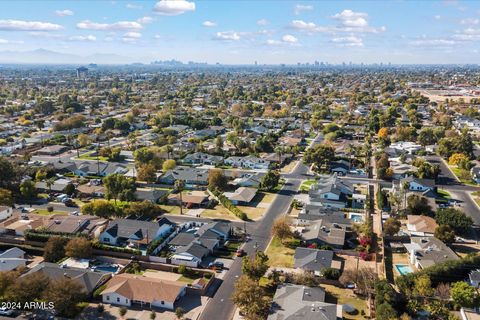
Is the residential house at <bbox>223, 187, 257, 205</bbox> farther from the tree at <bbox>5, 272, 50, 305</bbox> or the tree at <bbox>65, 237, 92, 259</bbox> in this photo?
the tree at <bbox>5, 272, 50, 305</bbox>

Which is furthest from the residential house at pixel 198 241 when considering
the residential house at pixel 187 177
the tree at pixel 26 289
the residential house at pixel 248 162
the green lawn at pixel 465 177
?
the green lawn at pixel 465 177

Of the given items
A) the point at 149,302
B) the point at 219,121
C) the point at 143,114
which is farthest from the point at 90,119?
the point at 149,302

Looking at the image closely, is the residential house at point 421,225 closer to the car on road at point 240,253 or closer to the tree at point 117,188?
the car on road at point 240,253

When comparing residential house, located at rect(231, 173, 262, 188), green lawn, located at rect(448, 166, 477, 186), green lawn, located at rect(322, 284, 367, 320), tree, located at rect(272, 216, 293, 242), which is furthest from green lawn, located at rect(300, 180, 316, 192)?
green lawn, located at rect(322, 284, 367, 320)

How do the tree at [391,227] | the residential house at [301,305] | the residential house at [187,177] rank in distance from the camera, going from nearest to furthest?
the residential house at [301,305]
the tree at [391,227]
the residential house at [187,177]

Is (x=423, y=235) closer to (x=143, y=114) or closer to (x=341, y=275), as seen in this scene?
(x=341, y=275)
